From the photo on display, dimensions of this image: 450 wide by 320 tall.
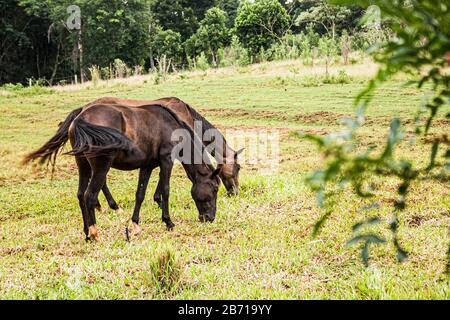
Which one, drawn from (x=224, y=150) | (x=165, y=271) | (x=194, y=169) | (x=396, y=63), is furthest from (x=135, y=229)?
(x=396, y=63)

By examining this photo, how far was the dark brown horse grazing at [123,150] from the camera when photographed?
516cm

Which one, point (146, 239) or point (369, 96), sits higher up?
point (369, 96)

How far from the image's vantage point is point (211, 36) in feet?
126

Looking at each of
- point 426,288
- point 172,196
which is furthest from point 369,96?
point 172,196

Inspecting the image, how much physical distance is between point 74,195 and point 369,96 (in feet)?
24.9

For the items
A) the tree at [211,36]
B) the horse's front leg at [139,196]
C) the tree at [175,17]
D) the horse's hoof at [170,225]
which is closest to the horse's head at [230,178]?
the horse's front leg at [139,196]

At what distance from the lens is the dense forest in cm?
3428

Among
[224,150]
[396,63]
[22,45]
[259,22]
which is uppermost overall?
[259,22]

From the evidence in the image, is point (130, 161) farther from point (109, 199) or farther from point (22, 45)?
point (22, 45)

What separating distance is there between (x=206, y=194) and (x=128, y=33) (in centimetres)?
3103
